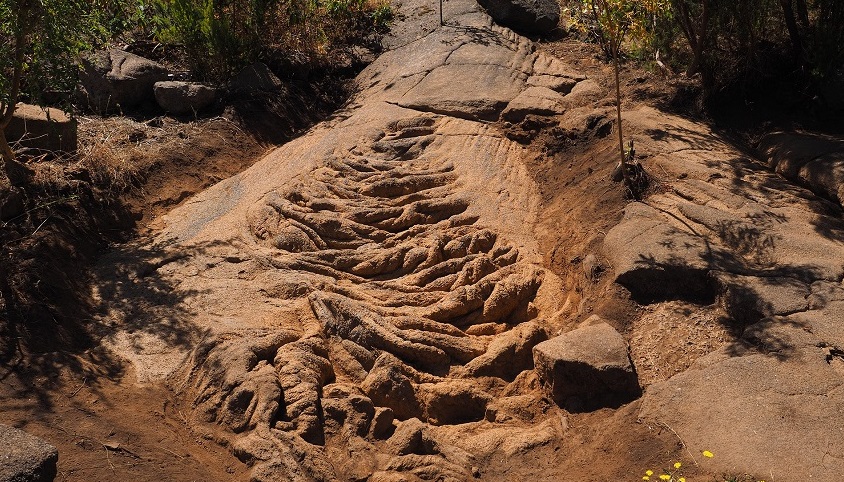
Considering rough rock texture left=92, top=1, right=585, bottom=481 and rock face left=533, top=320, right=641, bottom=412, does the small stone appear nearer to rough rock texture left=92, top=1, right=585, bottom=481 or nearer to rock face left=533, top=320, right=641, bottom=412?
rough rock texture left=92, top=1, right=585, bottom=481

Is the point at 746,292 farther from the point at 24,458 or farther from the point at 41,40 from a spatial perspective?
the point at 41,40

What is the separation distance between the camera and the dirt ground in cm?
457

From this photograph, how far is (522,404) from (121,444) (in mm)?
2297

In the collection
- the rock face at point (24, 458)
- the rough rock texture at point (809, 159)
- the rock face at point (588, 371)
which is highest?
the rough rock texture at point (809, 159)

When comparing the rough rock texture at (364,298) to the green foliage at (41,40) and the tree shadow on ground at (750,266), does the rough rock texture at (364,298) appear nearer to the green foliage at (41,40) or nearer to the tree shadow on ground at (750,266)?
the tree shadow on ground at (750,266)

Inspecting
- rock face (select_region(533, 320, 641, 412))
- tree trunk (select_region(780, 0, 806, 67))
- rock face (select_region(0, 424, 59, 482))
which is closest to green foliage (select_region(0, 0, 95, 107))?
rock face (select_region(0, 424, 59, 482))

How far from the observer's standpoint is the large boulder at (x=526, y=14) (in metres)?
9.32

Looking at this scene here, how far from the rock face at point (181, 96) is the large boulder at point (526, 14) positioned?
10.5 ft

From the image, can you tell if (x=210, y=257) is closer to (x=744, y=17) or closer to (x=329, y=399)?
(x=329, y=399)

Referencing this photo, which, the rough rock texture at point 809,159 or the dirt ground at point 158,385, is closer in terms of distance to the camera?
the dirt ground at point 158,385

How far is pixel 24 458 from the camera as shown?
147 inches

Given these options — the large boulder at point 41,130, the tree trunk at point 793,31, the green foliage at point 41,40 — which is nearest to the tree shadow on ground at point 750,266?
the tree trunk at point 793,31

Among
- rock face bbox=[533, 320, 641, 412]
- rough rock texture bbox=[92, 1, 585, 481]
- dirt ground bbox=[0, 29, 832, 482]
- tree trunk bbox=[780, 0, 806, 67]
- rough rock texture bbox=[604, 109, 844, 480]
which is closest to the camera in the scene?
rough rock texture bbox=[604, 109, 844, 480]

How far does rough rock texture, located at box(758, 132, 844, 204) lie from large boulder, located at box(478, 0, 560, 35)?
3.10 meters
